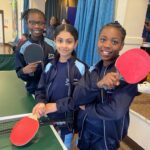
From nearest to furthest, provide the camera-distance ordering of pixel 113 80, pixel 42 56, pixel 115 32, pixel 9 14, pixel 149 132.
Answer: pixel 113 80
pixel 115 32
pixel 42 56
pixel 149 132
pixel 9 14

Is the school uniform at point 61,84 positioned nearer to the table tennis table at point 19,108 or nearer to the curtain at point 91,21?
the table tennis table at point 19,108

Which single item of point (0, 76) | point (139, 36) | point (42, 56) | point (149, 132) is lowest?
point (149, 132)

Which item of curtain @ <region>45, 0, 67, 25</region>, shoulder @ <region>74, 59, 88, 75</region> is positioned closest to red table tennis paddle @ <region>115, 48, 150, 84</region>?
shoulder @ <region>74, 59, 88, 75</region>

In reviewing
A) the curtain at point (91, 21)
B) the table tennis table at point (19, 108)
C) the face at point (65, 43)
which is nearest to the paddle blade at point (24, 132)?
the table tennis table at point (19, 108)

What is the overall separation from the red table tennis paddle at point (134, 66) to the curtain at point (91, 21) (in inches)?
45.4

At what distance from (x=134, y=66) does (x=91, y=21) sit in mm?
1461

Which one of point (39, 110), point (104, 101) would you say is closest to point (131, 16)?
point (104, 101)

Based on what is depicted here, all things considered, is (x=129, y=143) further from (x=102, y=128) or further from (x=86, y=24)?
(x=86, y=24)

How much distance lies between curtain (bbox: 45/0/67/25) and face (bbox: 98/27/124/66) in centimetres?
528

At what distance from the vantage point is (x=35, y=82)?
156 cm

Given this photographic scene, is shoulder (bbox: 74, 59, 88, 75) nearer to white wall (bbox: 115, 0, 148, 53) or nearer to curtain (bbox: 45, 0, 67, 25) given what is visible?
white wall (bbox: 115, 0, 148, 53)

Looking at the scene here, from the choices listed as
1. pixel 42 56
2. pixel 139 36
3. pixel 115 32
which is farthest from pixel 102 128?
pixel 139 36

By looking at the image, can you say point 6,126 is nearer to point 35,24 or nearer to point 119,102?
point 119,102

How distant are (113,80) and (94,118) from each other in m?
0.34
